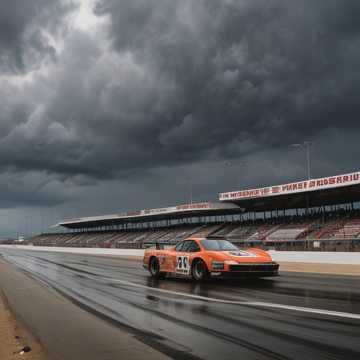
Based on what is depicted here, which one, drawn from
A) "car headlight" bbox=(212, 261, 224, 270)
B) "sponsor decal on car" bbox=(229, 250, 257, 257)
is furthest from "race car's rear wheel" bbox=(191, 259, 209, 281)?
"sponsor decal on car" bbox=(229, 250, 257, 257)

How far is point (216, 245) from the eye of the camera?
544 inches

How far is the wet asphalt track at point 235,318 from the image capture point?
16.9 feet

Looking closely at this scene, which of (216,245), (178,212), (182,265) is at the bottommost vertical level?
(182,265)

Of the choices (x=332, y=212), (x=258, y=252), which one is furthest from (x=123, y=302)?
(x=332, y=212)

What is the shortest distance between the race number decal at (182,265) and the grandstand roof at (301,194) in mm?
24530

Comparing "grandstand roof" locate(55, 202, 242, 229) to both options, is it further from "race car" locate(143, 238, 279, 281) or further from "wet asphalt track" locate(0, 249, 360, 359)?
"wet asphalt track" locate(0, 249, 360, 359)

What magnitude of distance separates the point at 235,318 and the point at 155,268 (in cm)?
887

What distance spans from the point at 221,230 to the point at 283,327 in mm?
47568

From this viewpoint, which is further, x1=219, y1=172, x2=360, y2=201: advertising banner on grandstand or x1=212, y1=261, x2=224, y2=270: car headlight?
→ x1=219, y1=172, x2=360, y2=201: advertising banner on grandstand

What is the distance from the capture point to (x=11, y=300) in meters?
10.9

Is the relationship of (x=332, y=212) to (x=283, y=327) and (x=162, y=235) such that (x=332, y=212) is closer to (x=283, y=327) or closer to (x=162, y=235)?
(x=162, y=235)

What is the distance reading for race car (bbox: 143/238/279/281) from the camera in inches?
493

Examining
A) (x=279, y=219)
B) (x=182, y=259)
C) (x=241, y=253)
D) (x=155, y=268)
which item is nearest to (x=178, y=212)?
(x=279, y=219)

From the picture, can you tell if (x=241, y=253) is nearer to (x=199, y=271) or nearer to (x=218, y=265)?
(x=218, y=265)
